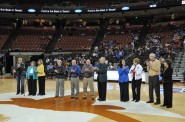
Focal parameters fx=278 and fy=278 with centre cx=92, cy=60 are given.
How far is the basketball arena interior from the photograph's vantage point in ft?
28.5

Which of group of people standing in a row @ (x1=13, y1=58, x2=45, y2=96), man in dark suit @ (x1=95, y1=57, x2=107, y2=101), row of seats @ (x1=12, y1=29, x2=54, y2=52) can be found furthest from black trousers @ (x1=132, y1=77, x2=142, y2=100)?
row of seats @ (x1=12, y1=29, x2=54, y2=52)

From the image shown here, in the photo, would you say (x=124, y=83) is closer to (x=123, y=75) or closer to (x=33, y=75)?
(x=123, y=75)

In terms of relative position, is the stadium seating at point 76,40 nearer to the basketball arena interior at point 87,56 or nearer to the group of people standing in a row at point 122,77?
the basketball arena interior at point 87,56

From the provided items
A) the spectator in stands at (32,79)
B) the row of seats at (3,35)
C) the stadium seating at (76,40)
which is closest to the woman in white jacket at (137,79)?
the spectator in stands at (32,79)

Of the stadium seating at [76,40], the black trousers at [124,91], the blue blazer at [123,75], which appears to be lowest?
the black trousers at [124,91]

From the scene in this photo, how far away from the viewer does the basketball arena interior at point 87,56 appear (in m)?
8.69

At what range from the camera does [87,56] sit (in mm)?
25344

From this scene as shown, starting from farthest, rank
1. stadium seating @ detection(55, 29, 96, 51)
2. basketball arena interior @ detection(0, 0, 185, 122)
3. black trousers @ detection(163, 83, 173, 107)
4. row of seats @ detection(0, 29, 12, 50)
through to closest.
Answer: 1. stadium seating @ detection(55, 29, 96, 51)
2. row of seats @ detection(0, 29, 12, 50)
3. black trousers @ detection(163, 83, 173, 107)
4. basketball arena interior @ detection(0, 0, 185, 122)

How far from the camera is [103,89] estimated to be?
10648 millimetres

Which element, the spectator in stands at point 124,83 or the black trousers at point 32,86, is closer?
the spectator in stands at point 124,83

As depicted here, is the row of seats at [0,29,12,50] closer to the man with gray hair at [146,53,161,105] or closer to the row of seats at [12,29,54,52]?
the row of seats at [12,29,54,52]

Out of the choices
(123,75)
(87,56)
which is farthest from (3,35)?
(123,75)

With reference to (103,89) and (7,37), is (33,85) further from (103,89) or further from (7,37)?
(7,37)

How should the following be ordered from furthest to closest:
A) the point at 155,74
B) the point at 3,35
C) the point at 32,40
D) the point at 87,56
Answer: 1. the point at 32,40
2. the point at 3,35
3. the point at 87,56
4. the point at 155,74
